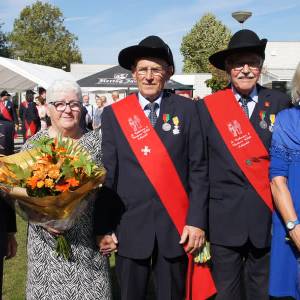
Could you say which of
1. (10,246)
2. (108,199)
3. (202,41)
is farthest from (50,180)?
(202,41)

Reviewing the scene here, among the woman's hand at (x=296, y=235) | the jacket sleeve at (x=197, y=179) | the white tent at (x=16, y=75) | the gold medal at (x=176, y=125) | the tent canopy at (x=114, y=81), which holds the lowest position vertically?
the woman's hand at (x=296, y=235)

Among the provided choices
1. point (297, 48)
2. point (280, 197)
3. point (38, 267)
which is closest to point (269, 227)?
point (280, 197)

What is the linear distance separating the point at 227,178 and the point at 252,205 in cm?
22

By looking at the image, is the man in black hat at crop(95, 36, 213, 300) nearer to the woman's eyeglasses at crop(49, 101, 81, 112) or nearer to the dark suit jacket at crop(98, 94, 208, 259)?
the dark suit jacket at crop(98, 94, 208, 259)

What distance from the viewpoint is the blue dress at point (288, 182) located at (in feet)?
8.04

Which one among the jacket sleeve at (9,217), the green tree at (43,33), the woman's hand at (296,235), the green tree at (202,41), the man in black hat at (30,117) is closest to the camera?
the woman's hand at (296,235)

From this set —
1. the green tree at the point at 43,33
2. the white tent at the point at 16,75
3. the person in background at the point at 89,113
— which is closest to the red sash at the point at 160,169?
the person in background at the point at 89,113

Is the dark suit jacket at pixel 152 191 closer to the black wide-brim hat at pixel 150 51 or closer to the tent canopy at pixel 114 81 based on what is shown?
the black wide-brim hat at pixel 150 51

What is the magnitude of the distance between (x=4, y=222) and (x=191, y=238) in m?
1.04

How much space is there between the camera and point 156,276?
2697 millimetres

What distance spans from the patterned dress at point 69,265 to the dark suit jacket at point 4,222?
12cm

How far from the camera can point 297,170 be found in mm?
2447

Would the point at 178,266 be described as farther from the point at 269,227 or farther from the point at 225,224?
the point at 269,227

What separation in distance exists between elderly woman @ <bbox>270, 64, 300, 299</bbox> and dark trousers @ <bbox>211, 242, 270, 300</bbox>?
22cm
